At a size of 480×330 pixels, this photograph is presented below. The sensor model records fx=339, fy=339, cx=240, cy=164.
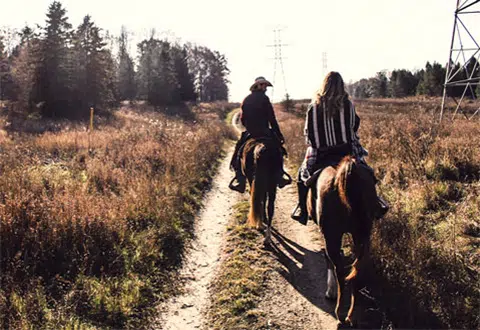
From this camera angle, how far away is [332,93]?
4.56m

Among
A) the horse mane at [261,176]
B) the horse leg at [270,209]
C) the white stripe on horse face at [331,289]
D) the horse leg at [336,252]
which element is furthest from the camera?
the horse leg at [270,209]

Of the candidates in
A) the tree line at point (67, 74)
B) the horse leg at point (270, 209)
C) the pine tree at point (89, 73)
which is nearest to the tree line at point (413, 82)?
the tree line at point (67, 74)

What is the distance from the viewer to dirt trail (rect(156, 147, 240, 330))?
4.73m

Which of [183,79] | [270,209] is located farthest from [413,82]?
[270,209]

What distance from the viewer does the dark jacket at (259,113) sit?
746 cm

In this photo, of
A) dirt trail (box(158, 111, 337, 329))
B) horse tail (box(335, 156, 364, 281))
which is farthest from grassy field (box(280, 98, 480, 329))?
horse tail (box(335, 156, 364, 281))

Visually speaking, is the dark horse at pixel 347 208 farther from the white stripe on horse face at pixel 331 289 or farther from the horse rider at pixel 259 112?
the horse rider at pixel 259 112

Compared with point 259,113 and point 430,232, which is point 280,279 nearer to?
point 430,232

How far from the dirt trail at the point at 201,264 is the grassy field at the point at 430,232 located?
2592mm

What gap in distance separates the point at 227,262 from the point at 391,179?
15.3 ft

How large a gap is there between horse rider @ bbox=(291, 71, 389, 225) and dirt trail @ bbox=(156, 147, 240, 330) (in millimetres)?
2430

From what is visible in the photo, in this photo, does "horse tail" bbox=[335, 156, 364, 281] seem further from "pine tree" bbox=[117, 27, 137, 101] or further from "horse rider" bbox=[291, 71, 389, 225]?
"pine tree" bbox=[117, 27, 137, 101]

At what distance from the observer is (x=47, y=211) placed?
5801mm

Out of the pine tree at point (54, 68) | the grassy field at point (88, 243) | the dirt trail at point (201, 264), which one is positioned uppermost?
the pine tree at point (54, 68)
